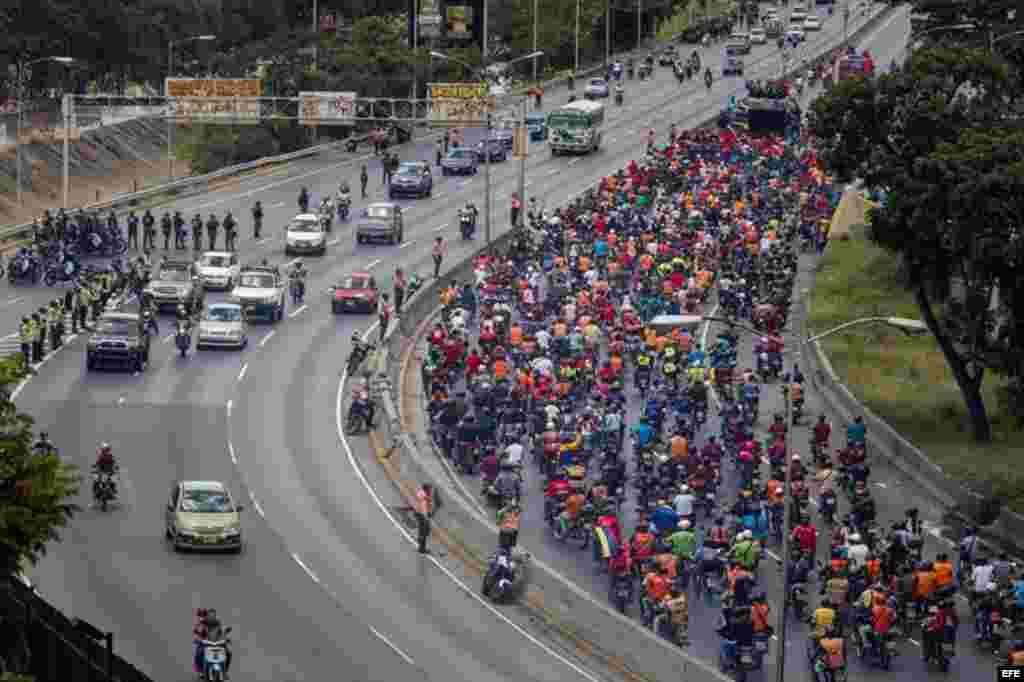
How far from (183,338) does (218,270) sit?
364 inches

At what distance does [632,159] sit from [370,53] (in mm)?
19739

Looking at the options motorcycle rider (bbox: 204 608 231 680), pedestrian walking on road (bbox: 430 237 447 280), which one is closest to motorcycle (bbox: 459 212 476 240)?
pedestrian walking on road (bbox: 430 237 447 280)

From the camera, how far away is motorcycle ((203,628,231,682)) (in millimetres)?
40750

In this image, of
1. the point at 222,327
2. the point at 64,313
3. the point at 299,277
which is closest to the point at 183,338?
the point at 222,327

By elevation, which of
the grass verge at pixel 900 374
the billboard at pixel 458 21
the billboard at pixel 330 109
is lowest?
the grass verge at pixel 900 374

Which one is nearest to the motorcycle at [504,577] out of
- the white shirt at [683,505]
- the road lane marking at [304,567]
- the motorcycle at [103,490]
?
the road lane marking at [304,567]

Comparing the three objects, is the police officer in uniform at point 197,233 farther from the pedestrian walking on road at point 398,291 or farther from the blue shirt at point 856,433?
the blue shirt at point 856,433

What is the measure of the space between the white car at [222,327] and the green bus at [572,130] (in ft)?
139

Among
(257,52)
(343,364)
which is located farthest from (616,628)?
(257,52)

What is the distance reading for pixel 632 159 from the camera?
109000mm

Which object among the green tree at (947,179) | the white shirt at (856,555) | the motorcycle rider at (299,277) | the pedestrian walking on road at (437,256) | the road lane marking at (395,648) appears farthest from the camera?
the pedestrian walking on road at (437,256)

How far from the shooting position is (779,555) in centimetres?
4969

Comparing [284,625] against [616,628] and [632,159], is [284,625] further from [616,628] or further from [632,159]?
→ [632,159]

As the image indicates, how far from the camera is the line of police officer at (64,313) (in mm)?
66125
